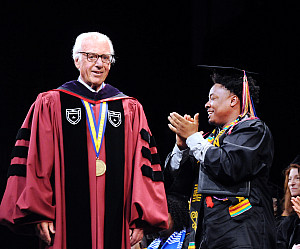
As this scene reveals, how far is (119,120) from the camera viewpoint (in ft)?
9.77

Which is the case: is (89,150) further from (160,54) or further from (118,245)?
(160,54)

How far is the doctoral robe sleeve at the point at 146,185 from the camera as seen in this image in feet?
9.15

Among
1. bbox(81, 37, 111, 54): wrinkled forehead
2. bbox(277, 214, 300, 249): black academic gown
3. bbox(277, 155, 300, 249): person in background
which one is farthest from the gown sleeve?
bbox(277, 214, 300, 249): black academic gown

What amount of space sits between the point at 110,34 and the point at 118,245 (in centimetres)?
363

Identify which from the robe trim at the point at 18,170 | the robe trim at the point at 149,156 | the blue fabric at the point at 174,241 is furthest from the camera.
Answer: the blue fabric at the point at 174,241

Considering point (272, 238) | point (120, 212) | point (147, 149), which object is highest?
point (147, 149)

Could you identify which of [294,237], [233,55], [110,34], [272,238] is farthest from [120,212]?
[233,55]

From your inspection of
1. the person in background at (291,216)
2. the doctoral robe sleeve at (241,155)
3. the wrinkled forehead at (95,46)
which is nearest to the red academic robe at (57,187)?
the wrinkled forehead at (95,46)

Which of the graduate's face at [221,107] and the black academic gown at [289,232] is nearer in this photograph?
the graduate's face at [221,107]

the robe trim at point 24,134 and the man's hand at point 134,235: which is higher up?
the robe trim at point 24,134

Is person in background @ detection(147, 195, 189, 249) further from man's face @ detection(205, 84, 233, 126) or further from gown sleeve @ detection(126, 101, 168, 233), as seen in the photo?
gown sleeve @ detection(126, 101, 168, 233)

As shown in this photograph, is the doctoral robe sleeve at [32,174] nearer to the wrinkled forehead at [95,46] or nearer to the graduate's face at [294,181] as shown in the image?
the wrinkled forehead at [95,46]

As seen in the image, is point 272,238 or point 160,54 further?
point 160,54

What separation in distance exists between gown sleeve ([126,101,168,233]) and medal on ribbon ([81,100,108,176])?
211mm
